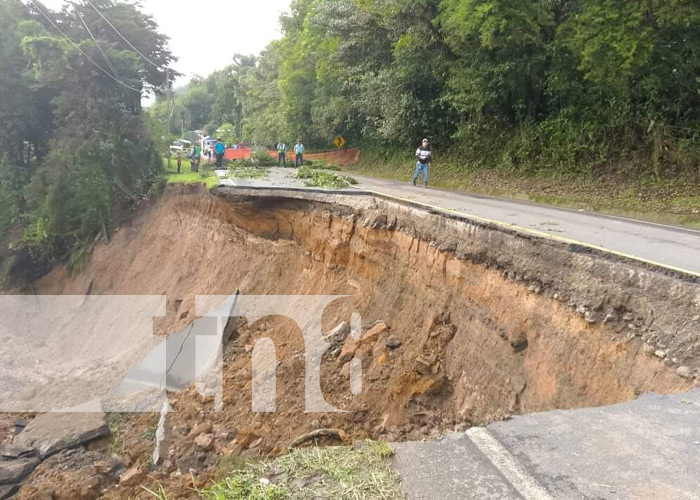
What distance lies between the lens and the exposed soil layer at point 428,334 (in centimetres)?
484

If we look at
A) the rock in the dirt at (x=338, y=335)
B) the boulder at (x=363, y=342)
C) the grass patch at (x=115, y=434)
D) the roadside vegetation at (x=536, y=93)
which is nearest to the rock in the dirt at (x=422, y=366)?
the boulder at (x=363, y=342)

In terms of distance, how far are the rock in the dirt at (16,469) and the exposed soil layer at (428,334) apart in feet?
0.75

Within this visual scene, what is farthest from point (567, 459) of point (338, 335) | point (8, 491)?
point (8, 491)

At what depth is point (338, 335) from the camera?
28.8 ft

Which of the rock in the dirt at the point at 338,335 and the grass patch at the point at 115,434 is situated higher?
the rock in the dirt at the point at 338,335

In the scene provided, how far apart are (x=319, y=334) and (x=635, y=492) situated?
7003 mm

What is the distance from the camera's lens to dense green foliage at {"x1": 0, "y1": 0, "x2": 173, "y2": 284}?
19562 mm

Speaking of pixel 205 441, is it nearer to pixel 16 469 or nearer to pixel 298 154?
pixel 16 469

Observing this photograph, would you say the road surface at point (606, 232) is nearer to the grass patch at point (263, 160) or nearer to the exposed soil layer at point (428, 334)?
the exposed soil layer at point (428, 334)

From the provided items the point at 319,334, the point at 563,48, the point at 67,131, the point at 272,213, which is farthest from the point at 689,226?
the point at 67,131

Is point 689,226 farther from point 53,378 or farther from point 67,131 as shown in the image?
point 67,131

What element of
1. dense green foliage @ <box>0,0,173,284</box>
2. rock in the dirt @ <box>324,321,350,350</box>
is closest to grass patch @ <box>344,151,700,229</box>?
rock in the dirt @ <box>324,321,350,350</box>

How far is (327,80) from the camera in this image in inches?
1127

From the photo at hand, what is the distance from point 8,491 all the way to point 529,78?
17.2m
